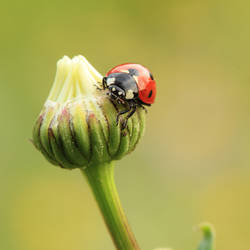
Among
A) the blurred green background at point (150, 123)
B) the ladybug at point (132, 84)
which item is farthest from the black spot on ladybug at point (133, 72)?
the blurred green background at point (150, 123)

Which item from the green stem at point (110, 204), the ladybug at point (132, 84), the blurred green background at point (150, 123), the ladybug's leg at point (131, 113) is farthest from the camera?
the blurred green background at point (150, 123)

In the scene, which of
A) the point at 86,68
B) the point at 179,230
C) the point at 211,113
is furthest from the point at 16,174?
the point at 86,68

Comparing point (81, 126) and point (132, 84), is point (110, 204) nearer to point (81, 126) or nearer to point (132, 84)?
point (81, 126)

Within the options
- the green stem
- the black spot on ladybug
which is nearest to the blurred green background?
the green stem

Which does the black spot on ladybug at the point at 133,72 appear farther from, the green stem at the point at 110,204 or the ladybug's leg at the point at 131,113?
the green stem at the point at 110,204

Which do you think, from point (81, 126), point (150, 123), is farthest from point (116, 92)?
point (150, 123)

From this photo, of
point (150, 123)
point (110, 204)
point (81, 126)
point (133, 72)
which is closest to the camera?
point (81, 126)

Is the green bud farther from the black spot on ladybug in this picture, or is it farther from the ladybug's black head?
the black spot on ladybug
